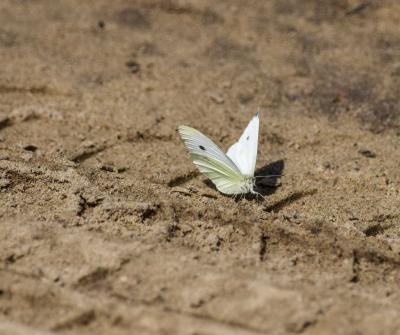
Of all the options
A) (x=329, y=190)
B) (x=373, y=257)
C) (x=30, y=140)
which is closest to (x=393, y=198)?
(x=329, y=190)

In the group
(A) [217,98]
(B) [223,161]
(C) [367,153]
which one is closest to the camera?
(B) [223,161]

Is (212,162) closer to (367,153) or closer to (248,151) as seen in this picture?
(248,151)

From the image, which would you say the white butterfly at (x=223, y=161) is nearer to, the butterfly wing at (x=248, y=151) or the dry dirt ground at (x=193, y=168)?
the butterfly wing at (x=248, y=151)

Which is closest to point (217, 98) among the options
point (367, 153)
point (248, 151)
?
point (248, 151)

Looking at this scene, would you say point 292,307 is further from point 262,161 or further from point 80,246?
point 262,161

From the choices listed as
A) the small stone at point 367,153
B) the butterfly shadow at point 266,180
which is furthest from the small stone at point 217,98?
the small stone at point 367,153

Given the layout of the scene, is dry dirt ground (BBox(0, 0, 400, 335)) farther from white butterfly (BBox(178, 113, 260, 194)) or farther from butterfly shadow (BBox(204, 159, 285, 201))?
white butterfly (BBox(178, 113, 260, 194))

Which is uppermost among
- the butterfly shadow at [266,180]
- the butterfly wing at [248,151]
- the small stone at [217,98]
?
the small stone at [217,98]
